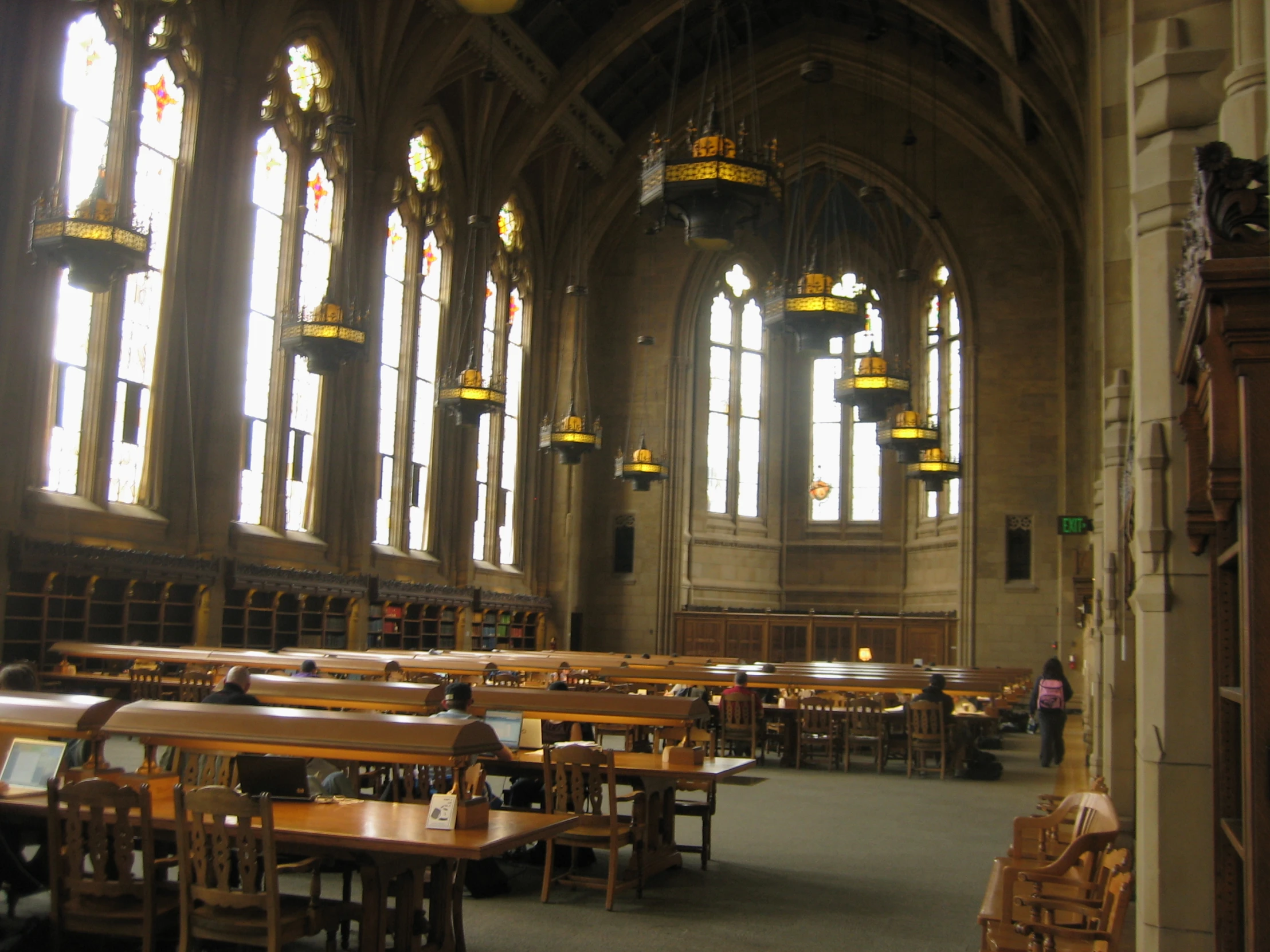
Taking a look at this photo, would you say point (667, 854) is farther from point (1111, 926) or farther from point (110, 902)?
point (1111, 926)

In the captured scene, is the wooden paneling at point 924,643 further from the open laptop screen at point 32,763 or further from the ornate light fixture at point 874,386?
the open laptop screen at point 32,763

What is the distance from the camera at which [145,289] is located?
48.0 ft

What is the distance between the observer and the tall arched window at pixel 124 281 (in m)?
13.4

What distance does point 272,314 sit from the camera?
1672 cm

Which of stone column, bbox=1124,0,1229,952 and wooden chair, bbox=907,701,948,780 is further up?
stone column, bbox=1124,0,1229,952

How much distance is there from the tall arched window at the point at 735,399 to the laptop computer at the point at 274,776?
68.1 ft

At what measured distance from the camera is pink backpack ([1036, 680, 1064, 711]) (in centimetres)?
1227

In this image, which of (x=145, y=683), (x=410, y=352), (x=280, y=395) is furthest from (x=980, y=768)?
(x=410, y=352)

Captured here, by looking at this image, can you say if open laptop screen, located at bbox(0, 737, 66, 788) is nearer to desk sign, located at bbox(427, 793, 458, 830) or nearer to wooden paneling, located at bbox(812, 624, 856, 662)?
desk sign, located at bbox(427, 793, 458, 830)

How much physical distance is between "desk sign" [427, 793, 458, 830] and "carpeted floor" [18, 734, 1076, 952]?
936mm

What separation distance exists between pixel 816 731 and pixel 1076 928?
8308 millimetres

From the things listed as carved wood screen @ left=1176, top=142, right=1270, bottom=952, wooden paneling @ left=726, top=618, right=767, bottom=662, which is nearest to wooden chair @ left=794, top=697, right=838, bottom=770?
carved wood screen @ left=1176, top=142, right=1270, bottom=952

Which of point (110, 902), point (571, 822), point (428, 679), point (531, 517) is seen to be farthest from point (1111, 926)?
point (531, 517)

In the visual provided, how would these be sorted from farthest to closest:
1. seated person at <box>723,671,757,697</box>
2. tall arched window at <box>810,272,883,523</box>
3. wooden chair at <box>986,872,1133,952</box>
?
tall arched window at <box>810,272,883,523</box> < seated person at <box>723,671,757,697</box> < wooden chair at <box>986,872,1133,952</box>
